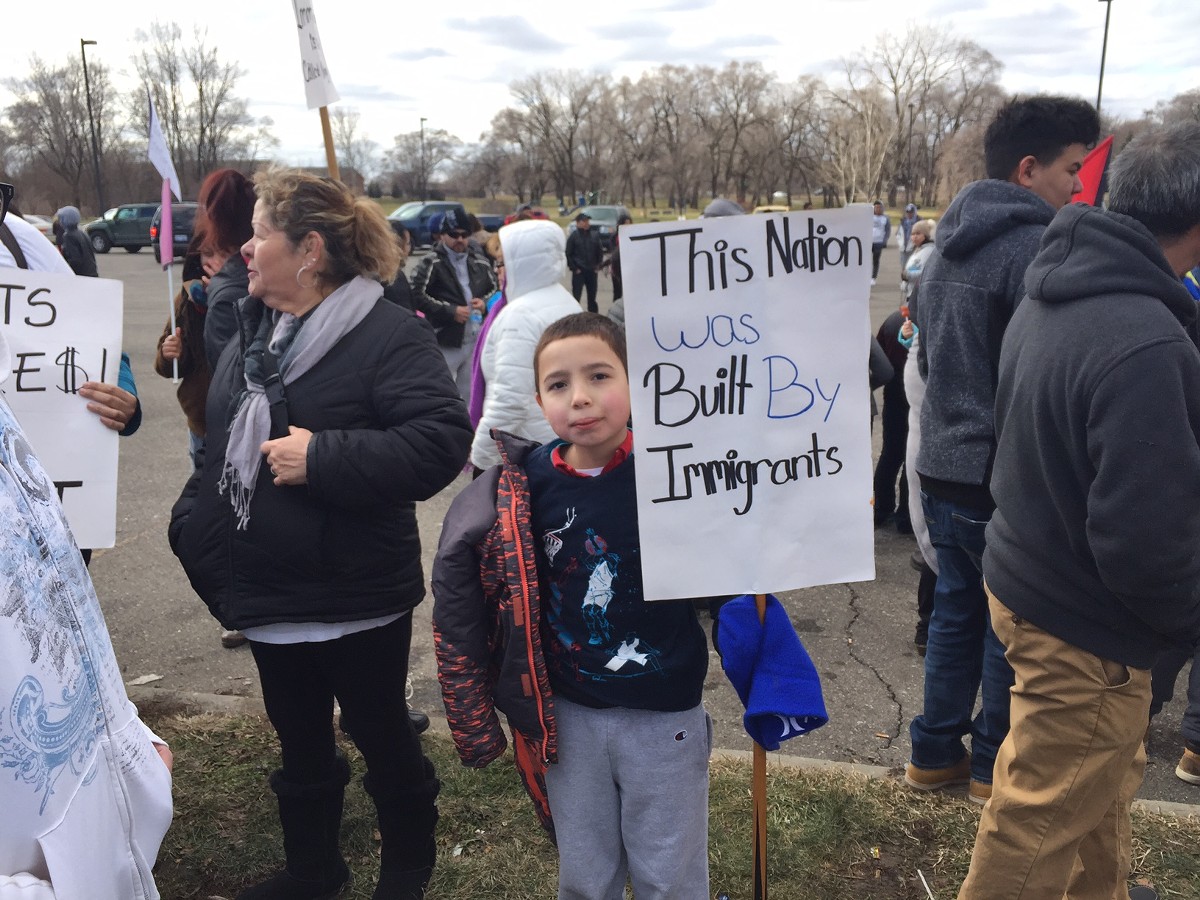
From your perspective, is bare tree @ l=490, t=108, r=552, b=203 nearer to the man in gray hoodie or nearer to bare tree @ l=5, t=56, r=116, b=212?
bare tree @ l=5, t=56, r=116, b=212

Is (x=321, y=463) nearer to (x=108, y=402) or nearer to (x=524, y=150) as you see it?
(x=108, y=402)

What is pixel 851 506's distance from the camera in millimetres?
1966

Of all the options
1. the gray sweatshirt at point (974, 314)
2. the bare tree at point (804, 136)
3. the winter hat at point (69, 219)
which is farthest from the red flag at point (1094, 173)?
the bare tree at point (804, 136)

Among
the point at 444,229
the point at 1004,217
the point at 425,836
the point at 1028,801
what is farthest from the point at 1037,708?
the point at 444,229

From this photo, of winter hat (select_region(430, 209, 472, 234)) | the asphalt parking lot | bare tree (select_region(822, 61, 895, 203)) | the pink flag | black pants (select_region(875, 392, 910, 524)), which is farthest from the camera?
bare tree (select_region(822, 61, 895, 203))

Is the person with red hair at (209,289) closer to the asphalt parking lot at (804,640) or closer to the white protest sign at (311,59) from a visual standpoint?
the white protest sign at (311,59)

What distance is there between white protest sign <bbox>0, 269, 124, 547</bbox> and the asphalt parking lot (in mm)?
1584

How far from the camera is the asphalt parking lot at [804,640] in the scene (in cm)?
347

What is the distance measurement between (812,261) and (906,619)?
3.00 metres

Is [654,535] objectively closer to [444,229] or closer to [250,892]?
[250,892]

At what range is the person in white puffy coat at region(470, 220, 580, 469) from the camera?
3.75 metres

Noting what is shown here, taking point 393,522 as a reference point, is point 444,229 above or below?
above

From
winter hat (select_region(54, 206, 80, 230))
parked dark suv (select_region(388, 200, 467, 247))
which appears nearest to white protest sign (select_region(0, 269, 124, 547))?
winter hat (select_region(54, 206, 80, 230))

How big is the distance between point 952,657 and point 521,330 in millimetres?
1972
